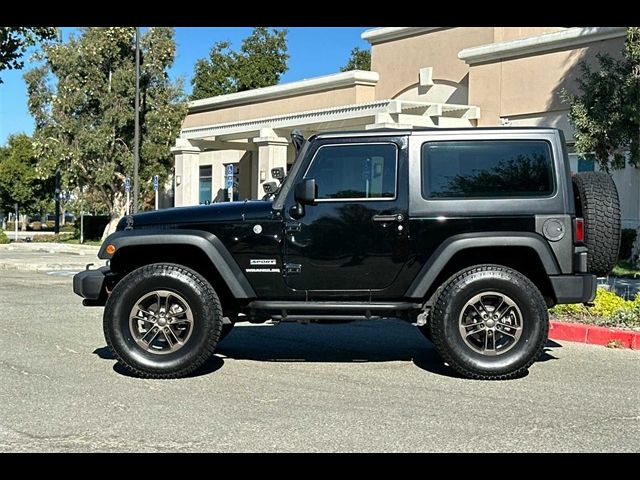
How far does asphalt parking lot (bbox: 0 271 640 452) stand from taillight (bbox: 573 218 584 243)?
4.00 feet

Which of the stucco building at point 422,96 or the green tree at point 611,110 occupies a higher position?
the stucco building at point 422,96

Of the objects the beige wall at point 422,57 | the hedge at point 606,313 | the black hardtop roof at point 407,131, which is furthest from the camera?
the beige wall at point 422,57

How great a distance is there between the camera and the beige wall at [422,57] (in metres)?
30.0

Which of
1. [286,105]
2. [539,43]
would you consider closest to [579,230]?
[539,43]

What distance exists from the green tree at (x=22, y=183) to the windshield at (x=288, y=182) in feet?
187

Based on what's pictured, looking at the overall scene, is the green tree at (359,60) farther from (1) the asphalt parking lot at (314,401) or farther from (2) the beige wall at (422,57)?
(1) the asphalt parking lot at (314,401)

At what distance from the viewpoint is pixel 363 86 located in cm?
3278

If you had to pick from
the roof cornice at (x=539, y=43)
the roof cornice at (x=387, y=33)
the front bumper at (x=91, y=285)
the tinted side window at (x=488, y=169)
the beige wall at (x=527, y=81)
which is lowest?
the front bumper at (x=91, y=285)

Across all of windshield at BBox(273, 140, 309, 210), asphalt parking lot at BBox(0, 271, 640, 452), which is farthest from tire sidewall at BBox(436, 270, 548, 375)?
windshield at BBox(273, 140, 309, 210)

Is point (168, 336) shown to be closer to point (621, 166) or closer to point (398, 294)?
point (398, 294)

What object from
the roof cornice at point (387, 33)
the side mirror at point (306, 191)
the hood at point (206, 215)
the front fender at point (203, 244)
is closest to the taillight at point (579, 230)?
the side mirror at point (306, 191)

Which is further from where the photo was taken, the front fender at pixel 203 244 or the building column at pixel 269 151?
the building column at pixel 269 151

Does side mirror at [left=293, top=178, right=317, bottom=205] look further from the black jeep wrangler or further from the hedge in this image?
the hedge
